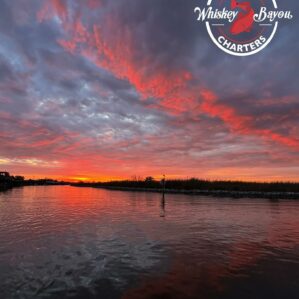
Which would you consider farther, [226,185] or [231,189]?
[226,185]

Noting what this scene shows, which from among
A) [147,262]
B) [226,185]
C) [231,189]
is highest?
[226,185]

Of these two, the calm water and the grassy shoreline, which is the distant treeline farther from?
the calm water

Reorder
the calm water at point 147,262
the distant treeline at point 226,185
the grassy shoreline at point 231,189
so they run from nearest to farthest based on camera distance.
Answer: the calm water at point 147,262
the grassy shoreline at point 231,189
the distant treeline at point 226,185

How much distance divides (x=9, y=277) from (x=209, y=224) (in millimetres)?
16183

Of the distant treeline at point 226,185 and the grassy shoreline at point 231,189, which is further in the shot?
the distant treeline at point 226,185

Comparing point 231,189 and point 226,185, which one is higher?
point 226,185

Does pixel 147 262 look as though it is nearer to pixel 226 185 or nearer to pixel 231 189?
pixel 231 189

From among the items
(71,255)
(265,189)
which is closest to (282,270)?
(71,255)

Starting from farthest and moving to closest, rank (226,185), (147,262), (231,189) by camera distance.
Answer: (226,185), (231,189), (147,262)

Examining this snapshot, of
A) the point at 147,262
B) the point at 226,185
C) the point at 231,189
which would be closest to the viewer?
the point at 147,262

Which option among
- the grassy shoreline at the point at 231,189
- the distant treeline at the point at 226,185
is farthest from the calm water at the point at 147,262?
the distant treeline at the point at 226,185

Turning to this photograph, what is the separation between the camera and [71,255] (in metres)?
13.4

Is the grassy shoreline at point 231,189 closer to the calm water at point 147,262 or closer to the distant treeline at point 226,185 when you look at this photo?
the distant treeline at point 226,185

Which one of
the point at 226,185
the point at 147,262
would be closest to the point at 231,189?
the point at 226,185
